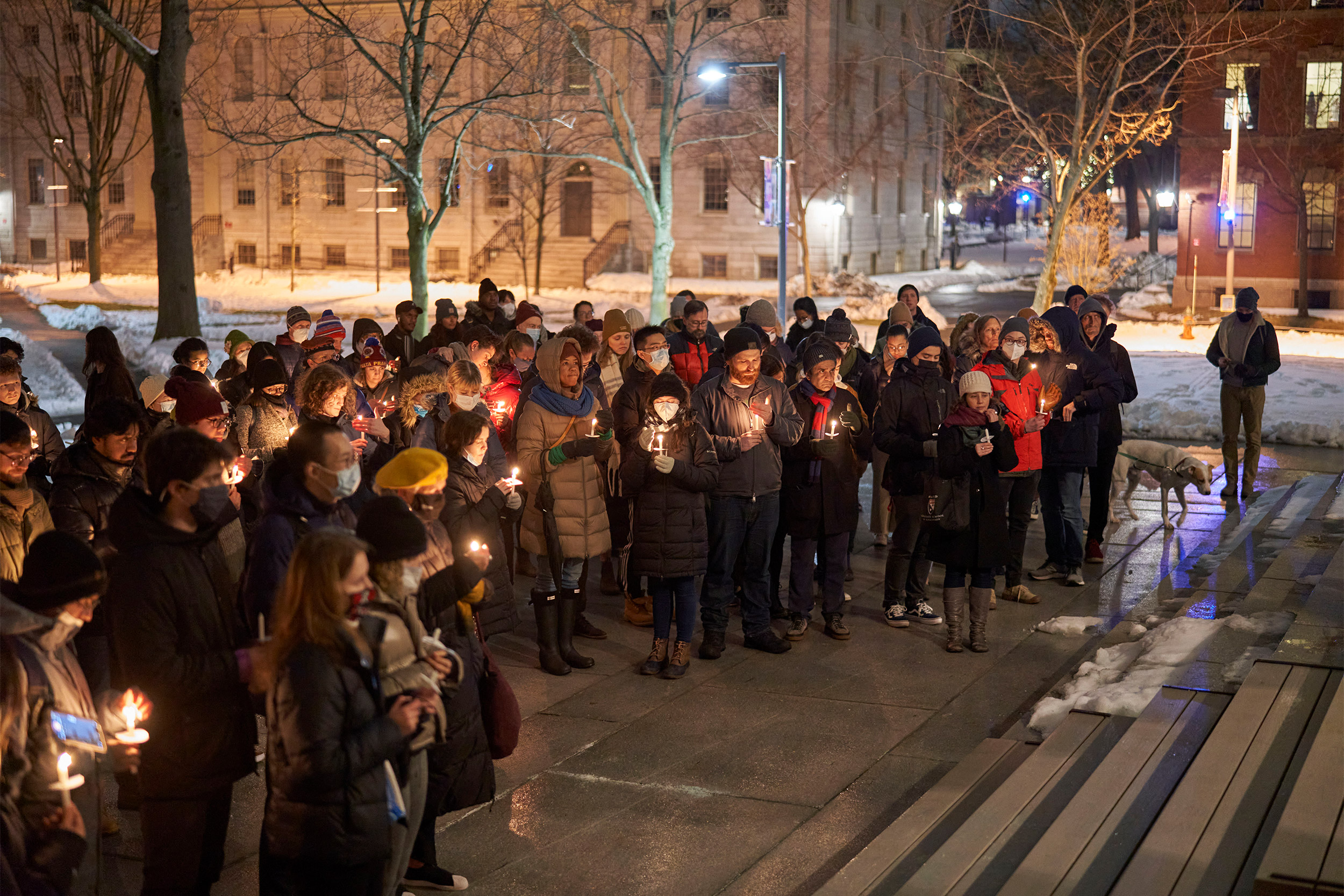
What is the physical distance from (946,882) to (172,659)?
297 cm

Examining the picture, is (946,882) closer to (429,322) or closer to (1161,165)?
(429,322)

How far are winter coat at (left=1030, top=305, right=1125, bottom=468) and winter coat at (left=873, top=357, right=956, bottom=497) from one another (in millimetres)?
1487

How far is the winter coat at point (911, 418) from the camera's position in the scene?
8.95m

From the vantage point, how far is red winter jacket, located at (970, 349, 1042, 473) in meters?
9.52

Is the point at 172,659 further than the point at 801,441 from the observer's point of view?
No

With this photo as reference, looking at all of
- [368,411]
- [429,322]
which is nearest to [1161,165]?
[429,322]

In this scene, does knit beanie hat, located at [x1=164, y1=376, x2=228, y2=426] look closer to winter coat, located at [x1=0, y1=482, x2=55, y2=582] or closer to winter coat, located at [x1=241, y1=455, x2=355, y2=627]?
winter coat, located at [x1=0, y1=482, x2=55, y2=582]

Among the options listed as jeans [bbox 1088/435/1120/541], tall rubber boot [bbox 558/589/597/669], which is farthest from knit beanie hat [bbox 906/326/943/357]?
tall rubber boot [bbox 558/589/597/669]

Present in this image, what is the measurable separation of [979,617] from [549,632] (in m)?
2.76

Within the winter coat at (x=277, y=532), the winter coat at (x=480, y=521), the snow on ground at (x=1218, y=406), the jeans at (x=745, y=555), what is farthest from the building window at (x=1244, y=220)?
the winter coat at (x=277, y=532)

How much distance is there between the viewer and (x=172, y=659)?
448cm

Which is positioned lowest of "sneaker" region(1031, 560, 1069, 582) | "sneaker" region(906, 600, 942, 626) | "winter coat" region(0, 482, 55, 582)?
"sneaker" region(906, 600, 942, 626)

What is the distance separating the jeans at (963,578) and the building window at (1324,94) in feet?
124

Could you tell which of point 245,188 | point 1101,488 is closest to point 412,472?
point 1101,488
